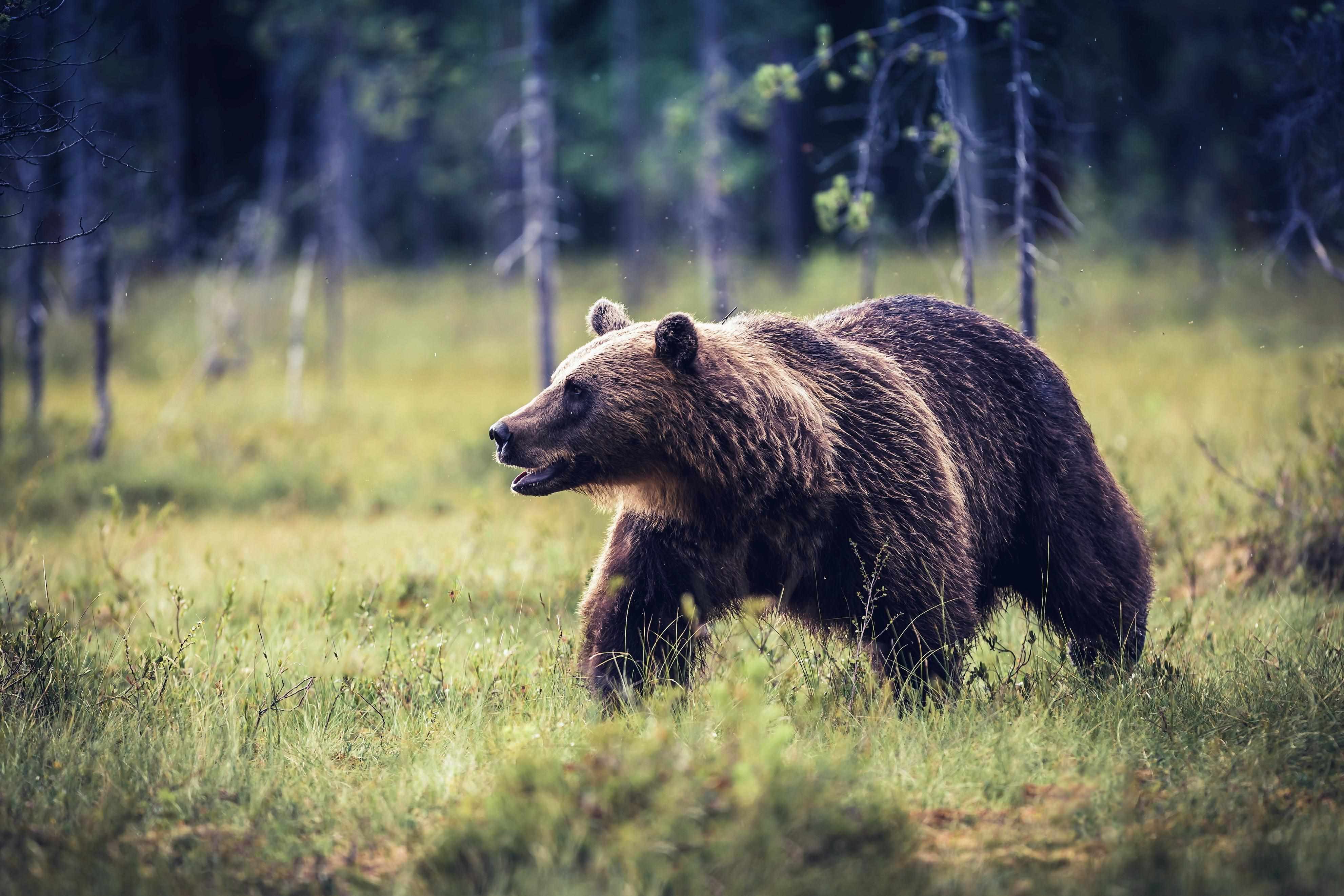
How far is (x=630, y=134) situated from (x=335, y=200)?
23.7 ft

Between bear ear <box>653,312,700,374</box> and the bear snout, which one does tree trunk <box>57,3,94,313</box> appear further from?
bear ear <box>653,312,700,374</box>

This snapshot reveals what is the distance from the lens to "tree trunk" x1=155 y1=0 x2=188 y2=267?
13945 mm

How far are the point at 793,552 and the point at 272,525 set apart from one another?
648 cm

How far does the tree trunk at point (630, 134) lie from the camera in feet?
83.5

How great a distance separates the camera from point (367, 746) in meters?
4.40

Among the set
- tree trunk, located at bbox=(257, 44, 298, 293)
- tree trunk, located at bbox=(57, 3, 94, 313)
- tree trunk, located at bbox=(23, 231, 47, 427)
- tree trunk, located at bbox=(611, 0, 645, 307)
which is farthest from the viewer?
tree trunk, located at bbox=(611, 0, 645, 307)

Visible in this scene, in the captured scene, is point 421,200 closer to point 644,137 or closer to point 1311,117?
point 644,137

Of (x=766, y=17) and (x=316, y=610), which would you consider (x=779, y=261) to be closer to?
(x=766, y=17)

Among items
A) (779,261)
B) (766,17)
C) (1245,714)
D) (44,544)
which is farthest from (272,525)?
(779,261)

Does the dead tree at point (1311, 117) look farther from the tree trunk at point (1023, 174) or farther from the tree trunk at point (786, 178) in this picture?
the tree trunk at point (786, 178)

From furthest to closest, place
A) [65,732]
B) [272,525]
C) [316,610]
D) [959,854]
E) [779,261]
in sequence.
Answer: [779,261] → [272,525] → [316,610] → [65,732] → [959,854]

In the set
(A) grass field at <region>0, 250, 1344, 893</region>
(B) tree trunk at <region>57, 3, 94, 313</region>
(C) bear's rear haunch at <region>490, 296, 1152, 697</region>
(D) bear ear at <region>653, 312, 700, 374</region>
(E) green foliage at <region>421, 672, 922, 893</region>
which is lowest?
(A) grass field at <region>0, 250, 1344, 893</region>

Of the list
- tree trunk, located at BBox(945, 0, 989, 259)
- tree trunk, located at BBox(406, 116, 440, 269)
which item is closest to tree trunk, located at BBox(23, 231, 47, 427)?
tree trunk, located at BBox(945, 0, 989, 259)

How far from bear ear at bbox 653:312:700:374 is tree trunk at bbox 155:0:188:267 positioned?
7391 millimetres
